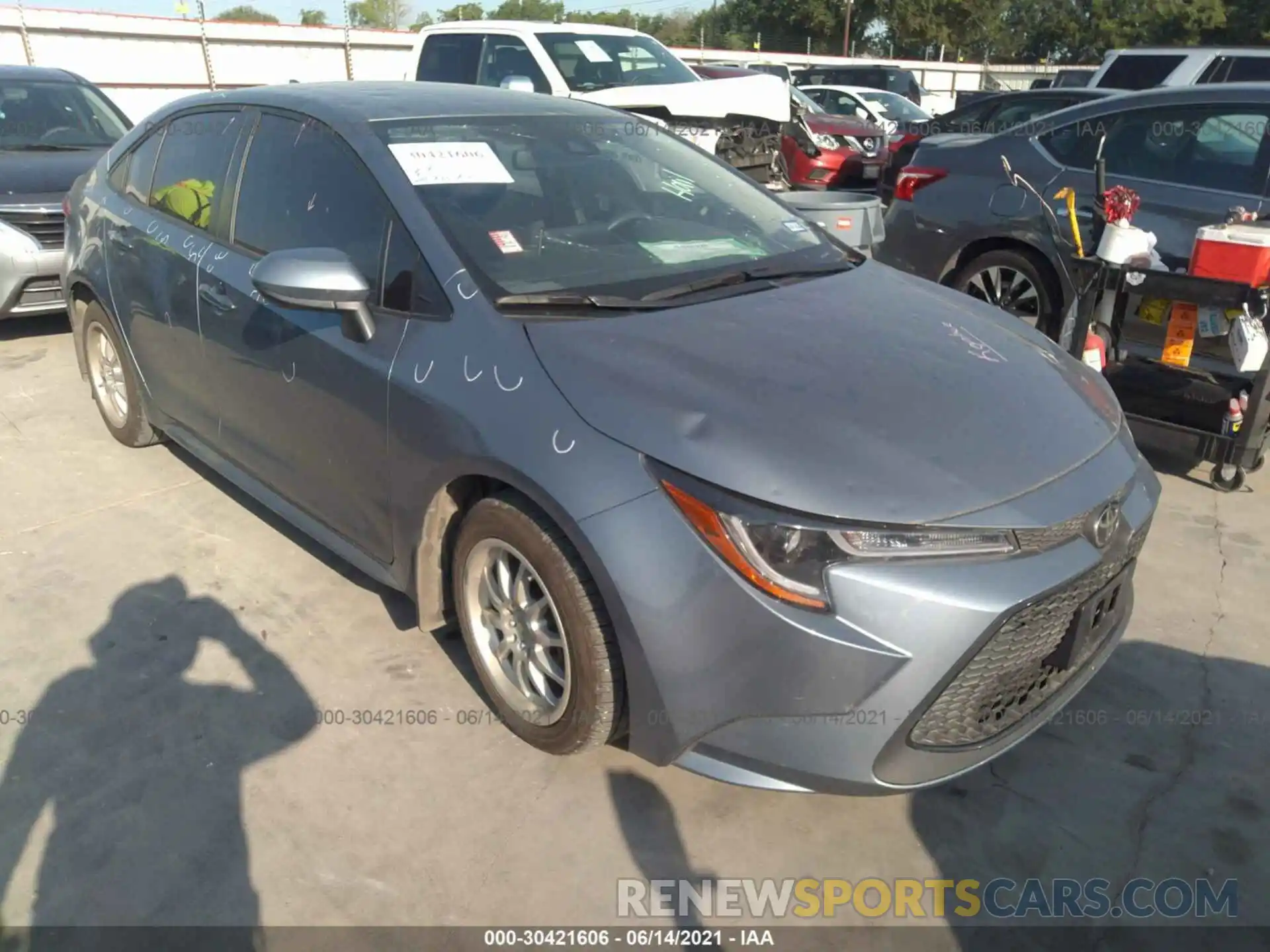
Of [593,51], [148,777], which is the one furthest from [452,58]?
[148,777]

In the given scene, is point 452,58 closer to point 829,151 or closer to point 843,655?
point 829,151

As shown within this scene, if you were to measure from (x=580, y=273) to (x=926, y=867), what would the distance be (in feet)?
6.06

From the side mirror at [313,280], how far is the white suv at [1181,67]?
931cm

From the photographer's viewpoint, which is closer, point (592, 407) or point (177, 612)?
point (592, 407)

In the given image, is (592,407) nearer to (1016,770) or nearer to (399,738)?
(399,738)

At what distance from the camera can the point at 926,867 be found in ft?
8.06

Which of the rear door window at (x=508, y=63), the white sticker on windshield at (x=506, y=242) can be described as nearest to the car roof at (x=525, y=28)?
the rear door window at (x=508, y=63)

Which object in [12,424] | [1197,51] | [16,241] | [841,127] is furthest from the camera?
[841,127]

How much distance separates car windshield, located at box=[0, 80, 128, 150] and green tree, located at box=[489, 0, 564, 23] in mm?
43576

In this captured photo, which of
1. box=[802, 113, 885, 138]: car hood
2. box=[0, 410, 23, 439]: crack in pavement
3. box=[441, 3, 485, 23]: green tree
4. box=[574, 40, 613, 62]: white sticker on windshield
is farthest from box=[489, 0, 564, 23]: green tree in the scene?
box=[0, 410, 23, 439]: crack in pavement

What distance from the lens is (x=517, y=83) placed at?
7.60 meters

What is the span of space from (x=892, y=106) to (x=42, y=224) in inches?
605

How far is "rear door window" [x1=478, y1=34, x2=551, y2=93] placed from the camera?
839 cm

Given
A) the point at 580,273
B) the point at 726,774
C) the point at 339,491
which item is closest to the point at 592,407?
the point at 580,273
